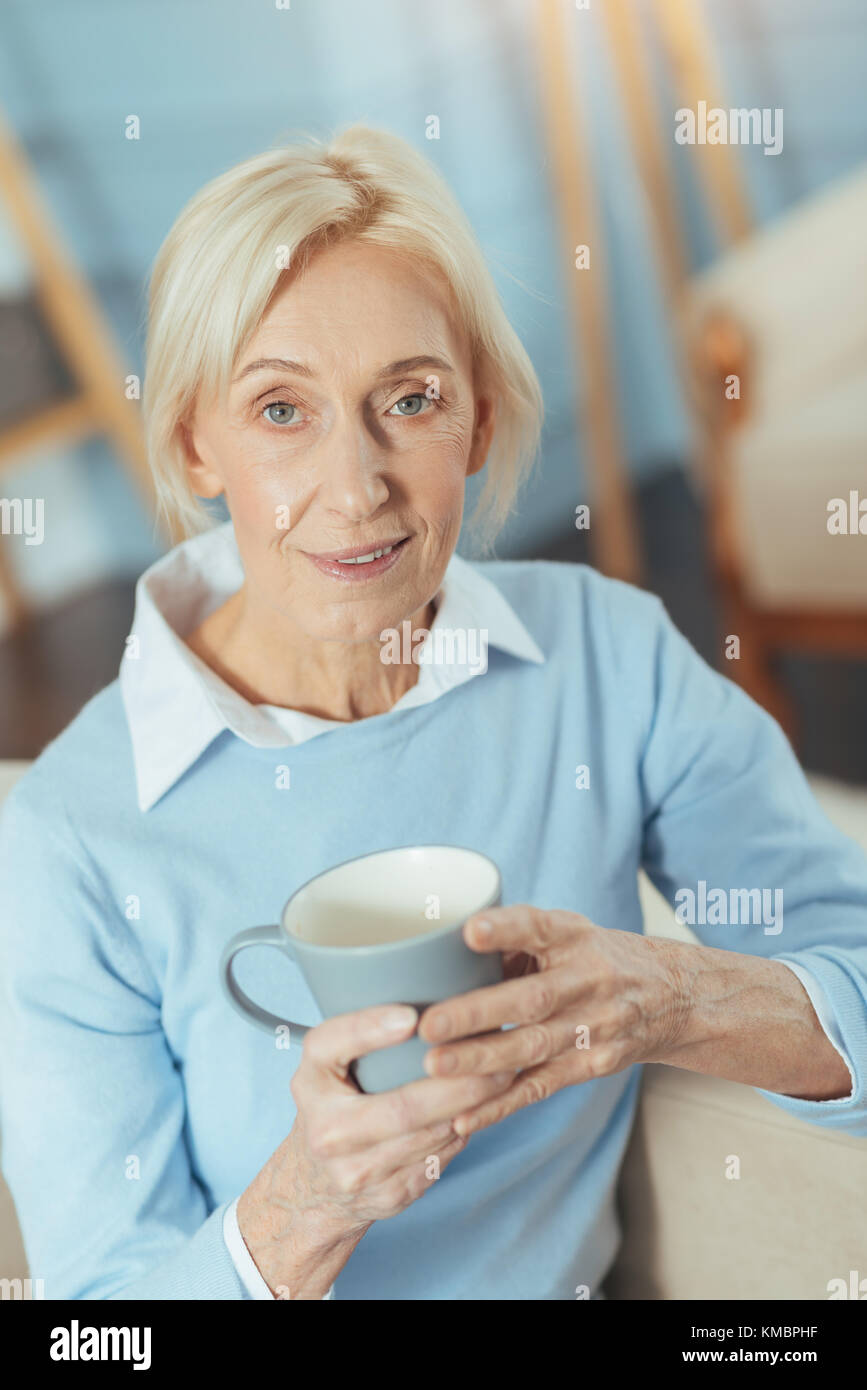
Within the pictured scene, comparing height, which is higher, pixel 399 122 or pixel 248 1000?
pixel 399 122

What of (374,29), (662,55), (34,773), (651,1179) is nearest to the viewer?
(34,773)

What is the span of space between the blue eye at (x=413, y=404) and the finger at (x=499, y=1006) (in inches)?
13.8

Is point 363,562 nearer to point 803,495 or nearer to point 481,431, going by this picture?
point 481,431

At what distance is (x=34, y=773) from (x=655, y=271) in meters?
3.05

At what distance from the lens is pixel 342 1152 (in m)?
0.64

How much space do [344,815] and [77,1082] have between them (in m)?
0.22

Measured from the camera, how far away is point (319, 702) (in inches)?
36.3

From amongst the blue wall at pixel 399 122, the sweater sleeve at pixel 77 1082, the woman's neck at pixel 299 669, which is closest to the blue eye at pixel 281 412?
the woman's neck at pixel 299 669

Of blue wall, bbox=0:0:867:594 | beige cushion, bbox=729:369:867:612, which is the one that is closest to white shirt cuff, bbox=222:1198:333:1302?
beige cushion, bbox=729:369:867:612

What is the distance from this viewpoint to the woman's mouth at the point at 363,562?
83 cm

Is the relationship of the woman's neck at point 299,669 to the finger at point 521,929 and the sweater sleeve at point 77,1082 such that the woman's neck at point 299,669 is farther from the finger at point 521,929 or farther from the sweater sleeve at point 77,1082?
the finger at point 521,929

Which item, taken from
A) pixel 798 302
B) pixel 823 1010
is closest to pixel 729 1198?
pixel 823 1010

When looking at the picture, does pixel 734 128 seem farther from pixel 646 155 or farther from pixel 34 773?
pixel 34 773

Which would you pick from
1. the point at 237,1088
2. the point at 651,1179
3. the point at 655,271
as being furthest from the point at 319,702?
the point at 655,271
